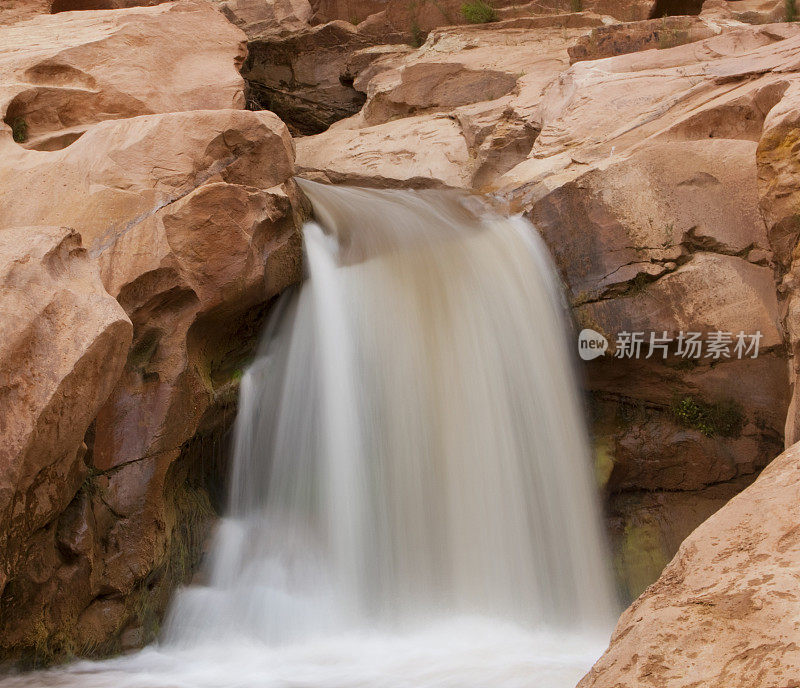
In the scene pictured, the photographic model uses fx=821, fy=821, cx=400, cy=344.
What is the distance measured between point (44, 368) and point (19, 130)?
4.21 meters

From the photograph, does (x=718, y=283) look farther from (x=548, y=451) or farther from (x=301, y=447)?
(x=301, y=447)

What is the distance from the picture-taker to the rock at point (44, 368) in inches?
143

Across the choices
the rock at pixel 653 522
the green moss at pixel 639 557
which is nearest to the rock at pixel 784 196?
the rock at pixel 653 522

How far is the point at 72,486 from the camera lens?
4.62 metres

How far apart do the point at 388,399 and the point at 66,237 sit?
2.50m

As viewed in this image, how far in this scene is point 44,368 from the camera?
3754 millimetres

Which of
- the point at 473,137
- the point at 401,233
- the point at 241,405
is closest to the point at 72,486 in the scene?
the point at 241,405

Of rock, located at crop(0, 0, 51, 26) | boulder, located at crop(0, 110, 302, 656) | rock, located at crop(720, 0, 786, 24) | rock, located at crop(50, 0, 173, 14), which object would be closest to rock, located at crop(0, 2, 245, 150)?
rock, located at crop(0, 0, 51, 26)

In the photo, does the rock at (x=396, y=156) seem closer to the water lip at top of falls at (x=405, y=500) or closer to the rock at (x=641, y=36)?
the rock at (x=641, y=36)

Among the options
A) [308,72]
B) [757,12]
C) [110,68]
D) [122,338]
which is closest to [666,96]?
[110,68]

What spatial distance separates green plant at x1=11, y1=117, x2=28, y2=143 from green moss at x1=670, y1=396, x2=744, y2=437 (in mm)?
5850

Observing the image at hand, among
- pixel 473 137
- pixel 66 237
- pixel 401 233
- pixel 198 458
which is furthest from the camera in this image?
pixel 473 137

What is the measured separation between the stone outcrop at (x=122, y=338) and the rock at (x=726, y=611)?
268 cm

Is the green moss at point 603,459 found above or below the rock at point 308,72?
below
